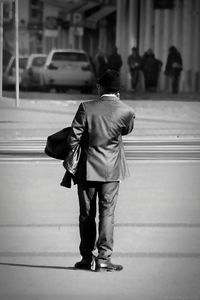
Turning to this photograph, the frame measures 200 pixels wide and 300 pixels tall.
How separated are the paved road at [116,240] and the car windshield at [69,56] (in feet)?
89.3

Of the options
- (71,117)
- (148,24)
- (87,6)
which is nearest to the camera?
(71,117)

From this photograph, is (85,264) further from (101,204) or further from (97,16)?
(97,16)

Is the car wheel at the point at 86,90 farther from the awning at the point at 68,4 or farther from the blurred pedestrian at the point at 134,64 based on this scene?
the awning at the point at 68,4

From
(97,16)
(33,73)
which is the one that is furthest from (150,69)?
(97,16)

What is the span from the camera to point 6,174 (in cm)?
1313

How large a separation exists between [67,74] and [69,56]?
140 cm

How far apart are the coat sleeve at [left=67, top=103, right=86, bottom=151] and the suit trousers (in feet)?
0.97

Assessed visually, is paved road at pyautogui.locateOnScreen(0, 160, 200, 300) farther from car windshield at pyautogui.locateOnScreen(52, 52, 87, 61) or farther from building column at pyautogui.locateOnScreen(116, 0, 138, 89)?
building column at pyautogui.locateOnScreen(116, 0, 138, 89)

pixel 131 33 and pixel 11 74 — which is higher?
pixel 131 33

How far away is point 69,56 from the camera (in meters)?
40.6

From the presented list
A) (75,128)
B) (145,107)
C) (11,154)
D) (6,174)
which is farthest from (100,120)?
(145,107)

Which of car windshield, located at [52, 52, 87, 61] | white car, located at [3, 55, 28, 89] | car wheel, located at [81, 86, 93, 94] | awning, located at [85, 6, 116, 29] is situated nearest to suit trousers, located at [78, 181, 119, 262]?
car wheel, located at [81, 86, 93, 94]

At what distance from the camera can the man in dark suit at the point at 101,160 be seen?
7.17 m

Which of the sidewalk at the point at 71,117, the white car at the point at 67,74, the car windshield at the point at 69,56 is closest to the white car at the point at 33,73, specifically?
the car windshield at the point at 69,56
